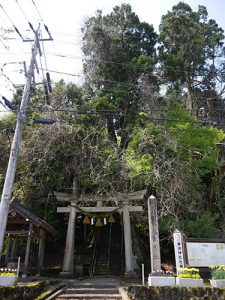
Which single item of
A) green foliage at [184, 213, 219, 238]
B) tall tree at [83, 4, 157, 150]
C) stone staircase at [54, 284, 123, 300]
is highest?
tall tree at [83, 4, 157, 150]

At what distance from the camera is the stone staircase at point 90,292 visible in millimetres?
10047

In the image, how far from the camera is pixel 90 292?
35.6 feet

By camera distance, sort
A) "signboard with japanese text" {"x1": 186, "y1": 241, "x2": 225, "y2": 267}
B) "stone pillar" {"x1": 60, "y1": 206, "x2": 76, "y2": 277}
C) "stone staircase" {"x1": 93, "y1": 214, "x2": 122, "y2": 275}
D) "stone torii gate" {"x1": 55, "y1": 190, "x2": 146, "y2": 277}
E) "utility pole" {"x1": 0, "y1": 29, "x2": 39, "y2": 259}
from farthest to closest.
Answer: "stone staircase" {"x1": 93, "y1": 214, "x2": 122, "y2": 275}, "stone torii gate" {"x1": 55, "y1": 190, "x2": 146, "y2": 277}, "stone pillar" {"x1": 60, "y1": 206, "x2": 76, "y2": 277}, "signboard with japanese text" {"x1": 186, "y1": 241, "x2": 225, "y2": 267}, "utility pole" {"x1": 0, "y1": 29, "x2": 39, "y2": 259}

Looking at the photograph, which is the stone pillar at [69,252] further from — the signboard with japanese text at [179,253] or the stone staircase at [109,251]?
the signboard with japanese text at [179,253]

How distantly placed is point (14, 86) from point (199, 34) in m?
19.0

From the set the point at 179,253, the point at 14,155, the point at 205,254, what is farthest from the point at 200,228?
the point at 14,155

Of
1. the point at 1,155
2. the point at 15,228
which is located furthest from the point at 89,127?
the point at 15,228

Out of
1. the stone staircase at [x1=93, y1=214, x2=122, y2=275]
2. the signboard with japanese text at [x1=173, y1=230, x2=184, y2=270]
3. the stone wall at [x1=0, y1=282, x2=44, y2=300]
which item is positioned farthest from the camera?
the stone staircase at [x1=93, y1=214, x2=122, y2=275]

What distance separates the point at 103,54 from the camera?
23.0 m

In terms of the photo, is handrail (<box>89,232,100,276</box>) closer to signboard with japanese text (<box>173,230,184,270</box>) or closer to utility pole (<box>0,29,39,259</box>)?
signboard with japanese text (<box>173,230,184,270</box>)

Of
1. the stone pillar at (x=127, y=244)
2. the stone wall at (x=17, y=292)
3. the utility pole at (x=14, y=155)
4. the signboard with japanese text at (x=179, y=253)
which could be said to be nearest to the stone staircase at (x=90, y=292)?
the stone wall at (x=17, y=292)

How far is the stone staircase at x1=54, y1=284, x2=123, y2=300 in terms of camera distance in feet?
33.0

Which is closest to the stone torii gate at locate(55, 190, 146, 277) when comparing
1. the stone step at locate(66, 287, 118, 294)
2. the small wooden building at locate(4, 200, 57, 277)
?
the small wooden building at locate(4, 200, 57, 277)

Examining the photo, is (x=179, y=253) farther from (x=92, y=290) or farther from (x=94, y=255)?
(x=94, y=255)
